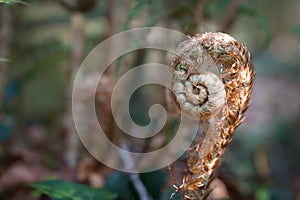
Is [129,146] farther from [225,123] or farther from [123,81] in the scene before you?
[225,123]

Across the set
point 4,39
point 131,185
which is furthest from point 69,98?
point 131,185

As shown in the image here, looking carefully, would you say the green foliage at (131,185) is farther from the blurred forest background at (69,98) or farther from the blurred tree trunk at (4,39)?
the blurred tree trunk at (4,39)

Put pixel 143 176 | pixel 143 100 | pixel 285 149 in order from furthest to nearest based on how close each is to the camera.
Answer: pixel 285 149 → pixel 143 100 → pixel 143 176

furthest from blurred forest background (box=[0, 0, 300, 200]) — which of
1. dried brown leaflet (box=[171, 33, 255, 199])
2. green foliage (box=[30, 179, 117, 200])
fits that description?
dried brown leaflet (box=[171, 33, 255, 199])

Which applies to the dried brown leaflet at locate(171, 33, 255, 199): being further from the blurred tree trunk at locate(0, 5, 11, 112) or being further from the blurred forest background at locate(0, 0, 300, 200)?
the blurred tree trunk at locate(0, 5, 11, 112)

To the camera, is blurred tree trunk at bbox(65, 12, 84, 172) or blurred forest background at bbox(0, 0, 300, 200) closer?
blurred forest background at bbox(0, 0, 300, 200)

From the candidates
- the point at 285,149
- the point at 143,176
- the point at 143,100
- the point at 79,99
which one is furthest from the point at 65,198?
the point at 285,149

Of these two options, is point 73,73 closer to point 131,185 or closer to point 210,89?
point 131,185

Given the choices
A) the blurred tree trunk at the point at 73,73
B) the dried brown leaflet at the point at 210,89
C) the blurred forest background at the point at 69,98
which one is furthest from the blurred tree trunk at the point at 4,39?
the dried brown leaflet at the point at 210,89
